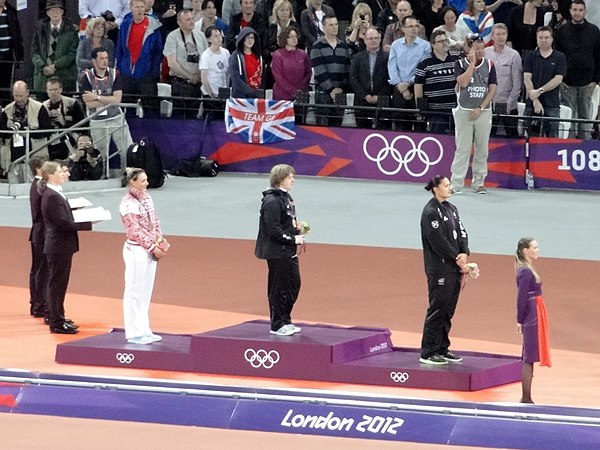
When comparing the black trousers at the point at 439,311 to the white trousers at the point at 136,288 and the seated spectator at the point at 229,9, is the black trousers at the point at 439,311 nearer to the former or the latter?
the white trousers at the point at 136,288

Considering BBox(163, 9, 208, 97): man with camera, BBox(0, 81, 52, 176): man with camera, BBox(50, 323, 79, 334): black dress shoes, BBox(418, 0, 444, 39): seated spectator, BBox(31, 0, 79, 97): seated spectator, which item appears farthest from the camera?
BBox(31, 0, 79, 97): seated spectator

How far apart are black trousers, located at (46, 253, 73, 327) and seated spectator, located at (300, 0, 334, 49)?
10556 millimetres

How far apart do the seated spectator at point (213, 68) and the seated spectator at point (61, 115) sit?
230 cm

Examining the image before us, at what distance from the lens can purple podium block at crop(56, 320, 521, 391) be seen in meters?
13.3

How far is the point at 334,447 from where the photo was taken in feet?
37.4

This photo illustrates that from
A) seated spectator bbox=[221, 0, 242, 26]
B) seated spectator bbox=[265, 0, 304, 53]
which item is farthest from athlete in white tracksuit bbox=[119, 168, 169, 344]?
seated spectator bbox=[221, 0, 242, 26]

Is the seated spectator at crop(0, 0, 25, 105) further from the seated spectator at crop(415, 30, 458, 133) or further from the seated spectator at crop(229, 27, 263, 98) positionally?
the seated spectator at crop(415, 30, 458, 133)

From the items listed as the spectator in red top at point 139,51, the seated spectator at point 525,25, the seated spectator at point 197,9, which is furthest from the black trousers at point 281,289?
the seated spectator at point 197,9

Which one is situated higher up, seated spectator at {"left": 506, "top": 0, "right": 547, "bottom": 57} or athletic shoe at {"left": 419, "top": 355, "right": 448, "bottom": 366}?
seated spectator at {"left": 506, "top": 0, "right": 547, "bottom": 57}

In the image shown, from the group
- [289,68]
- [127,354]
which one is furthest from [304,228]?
[289,68]

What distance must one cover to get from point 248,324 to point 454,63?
956cm

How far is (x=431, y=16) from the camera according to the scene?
2522 cm

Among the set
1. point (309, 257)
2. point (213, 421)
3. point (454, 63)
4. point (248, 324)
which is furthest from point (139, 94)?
point (213, 421)

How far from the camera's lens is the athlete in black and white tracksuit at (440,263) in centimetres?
1332
